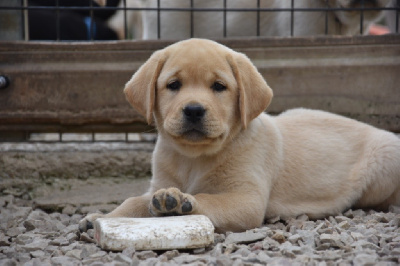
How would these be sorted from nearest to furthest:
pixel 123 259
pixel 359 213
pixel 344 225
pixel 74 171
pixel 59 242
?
pixel 123 259, pixel 59 242, pixel 344 225, pixel 359 213, pixel 74 171

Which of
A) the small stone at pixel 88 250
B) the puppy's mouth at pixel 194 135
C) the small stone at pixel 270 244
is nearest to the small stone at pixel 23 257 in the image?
the small stone at pixel 88 250

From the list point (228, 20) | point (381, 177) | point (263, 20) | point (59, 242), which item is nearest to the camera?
point (59, 242)

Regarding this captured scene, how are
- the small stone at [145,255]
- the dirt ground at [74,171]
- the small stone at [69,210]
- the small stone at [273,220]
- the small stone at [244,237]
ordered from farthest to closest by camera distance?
1. the dirt ground at [74,171]
2. the small stone at [69,210]
3. the small stone at [273,220]
4. the small stone at [244,237]
5. the small stone at [145,255]

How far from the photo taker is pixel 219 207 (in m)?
3.46

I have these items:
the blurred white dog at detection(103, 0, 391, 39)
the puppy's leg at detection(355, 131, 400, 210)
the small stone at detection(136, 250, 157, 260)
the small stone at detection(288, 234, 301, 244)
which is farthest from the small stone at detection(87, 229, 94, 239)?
the blurred white dog at detection(103, 0, 391, 39)

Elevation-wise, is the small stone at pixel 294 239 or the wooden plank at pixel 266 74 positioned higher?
the wooden plank at pixel 266 74

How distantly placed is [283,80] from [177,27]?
1.72 metres

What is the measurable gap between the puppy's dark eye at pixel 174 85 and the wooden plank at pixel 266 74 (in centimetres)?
155

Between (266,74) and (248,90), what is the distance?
1502 mm

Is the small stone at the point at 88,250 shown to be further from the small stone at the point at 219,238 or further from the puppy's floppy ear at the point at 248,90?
the puppy's floppy ear at the point at 248,90

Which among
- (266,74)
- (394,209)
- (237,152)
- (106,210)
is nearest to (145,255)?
(237,152)

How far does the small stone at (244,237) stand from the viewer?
3195 mm

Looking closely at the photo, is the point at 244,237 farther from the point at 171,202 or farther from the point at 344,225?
the point at 344,225

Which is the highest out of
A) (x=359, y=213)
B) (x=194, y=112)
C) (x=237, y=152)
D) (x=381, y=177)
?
(x=194, y=112)
